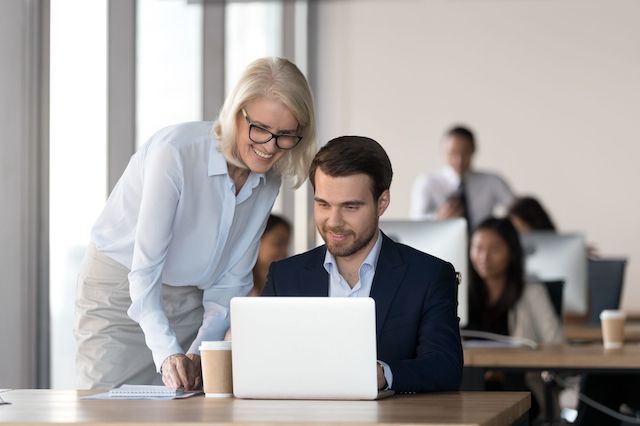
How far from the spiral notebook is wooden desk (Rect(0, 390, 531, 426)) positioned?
0.19ft

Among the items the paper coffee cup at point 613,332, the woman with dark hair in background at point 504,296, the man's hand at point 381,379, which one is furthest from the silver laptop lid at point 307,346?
the woman with dark hair in background at point 504,296

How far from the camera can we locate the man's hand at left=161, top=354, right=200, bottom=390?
278 centimetres

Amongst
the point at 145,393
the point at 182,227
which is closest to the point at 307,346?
the point at 145,393

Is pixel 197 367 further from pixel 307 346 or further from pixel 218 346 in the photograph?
pixel 307 346

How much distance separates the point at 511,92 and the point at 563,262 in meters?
4.54

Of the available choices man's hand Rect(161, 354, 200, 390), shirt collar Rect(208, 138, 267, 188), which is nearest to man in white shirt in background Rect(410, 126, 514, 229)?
shirt collar Rect(208, 138, 267, 188)

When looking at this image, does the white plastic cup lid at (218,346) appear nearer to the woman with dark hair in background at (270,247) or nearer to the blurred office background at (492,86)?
the woman with dark hair in background at (270,247)

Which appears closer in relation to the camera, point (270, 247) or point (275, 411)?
point (275, 411)

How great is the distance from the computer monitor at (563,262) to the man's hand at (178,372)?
2642 mm

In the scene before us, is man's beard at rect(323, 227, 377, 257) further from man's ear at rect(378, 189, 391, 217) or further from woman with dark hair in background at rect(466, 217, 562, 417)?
woman with dark hair in background at rect(466, 217, 562, 417)

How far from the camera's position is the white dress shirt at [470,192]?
29.2 ft

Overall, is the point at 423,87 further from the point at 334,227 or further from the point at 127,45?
the point at 334,227

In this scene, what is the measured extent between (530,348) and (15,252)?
1.80 m

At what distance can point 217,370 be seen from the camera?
259cm
